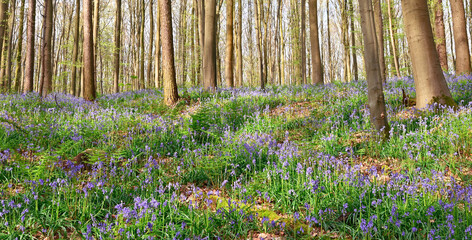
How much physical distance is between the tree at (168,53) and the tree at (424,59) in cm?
661

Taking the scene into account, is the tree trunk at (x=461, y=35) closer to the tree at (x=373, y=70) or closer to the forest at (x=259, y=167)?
the forest at (x=259, y=167)

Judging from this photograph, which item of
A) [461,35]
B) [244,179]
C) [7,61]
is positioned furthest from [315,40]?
[7,61]

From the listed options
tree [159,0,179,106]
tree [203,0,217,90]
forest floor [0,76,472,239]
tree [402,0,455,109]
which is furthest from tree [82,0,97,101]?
tree [402,0,455,109]

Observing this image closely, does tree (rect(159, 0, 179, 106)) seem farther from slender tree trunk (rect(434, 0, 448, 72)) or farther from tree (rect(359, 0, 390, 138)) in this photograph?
slender tree trunk (rect(434, 0, 448, 72))

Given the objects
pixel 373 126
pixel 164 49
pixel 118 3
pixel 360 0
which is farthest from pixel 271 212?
pixel 118 3

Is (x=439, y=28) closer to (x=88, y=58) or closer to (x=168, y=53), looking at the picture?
(x=168, y=53)

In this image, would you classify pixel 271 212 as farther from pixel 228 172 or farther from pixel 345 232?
pixel 228 172

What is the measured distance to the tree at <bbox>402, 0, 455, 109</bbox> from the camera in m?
6.28

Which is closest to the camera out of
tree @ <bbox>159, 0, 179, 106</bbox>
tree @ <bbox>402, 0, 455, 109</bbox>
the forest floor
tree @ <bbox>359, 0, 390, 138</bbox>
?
the forest floor

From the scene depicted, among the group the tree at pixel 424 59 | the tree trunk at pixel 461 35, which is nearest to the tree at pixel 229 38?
the tree at pixel 424 59

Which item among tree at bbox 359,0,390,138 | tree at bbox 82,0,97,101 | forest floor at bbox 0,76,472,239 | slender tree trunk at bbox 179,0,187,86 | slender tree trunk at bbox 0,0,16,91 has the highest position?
slender tree trunk at bbox 179,0,187,86

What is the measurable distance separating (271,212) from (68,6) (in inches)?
1549

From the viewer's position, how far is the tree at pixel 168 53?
356 inches

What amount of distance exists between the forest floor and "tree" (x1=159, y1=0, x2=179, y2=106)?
6.52ft
